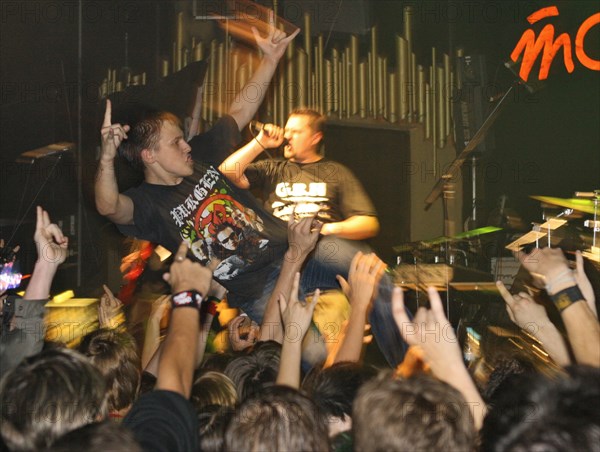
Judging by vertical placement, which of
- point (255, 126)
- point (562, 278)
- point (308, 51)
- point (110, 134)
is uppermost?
point (308, 51)

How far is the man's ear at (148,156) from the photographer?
11.7ft

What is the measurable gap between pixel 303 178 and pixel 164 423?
295cm

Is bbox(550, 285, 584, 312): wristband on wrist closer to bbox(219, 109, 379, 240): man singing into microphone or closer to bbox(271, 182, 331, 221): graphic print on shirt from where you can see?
bbox(219, 109, 379, 240): man singing into microphone

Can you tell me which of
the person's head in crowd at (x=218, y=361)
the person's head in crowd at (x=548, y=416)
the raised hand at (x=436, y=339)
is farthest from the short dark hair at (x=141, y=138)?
the person's head in crowd at (x=548, y=416)

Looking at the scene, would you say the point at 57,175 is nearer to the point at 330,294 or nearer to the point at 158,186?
the point at 158,186

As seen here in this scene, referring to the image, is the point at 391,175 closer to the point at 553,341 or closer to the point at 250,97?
the point at 250,97

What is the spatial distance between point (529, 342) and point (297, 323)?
5.78 feet

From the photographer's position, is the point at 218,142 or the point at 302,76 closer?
the point at 218,142

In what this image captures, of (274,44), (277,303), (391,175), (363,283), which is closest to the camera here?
(363,283)

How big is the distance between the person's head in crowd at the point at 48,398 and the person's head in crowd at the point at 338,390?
0.47 metres

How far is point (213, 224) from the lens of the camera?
11.7 ft

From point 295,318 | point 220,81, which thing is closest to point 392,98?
point 220,81

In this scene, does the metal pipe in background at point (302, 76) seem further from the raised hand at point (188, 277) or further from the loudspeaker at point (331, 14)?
the raised hand at point (188, 277)

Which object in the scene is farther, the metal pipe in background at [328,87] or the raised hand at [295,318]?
the metal pipe in background at [328,87]
